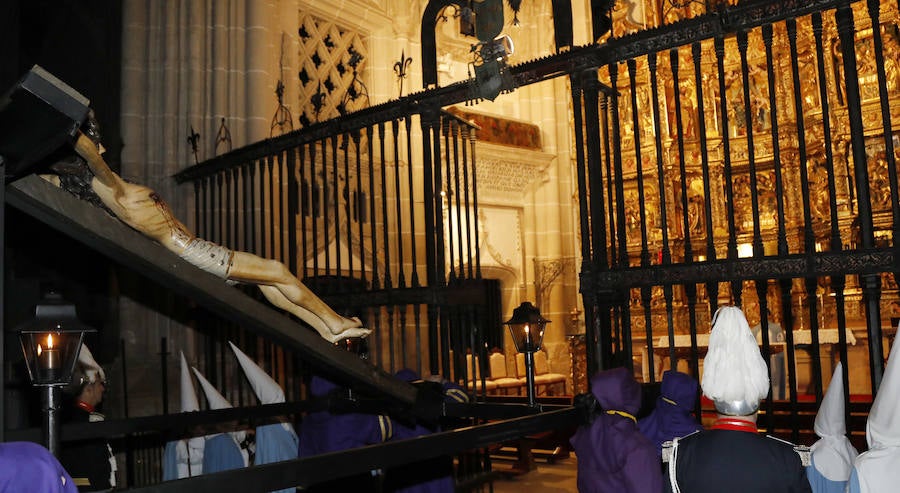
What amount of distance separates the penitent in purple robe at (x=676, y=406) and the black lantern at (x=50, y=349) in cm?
242

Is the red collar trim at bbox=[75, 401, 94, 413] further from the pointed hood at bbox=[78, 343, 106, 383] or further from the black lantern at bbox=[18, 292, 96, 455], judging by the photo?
the black lantern at bbox=[18, 292, 96, 455]

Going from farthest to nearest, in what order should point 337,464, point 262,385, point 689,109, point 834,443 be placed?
1. point 689,109
2. point 262,385
3. point 834,443
4. point 337,464

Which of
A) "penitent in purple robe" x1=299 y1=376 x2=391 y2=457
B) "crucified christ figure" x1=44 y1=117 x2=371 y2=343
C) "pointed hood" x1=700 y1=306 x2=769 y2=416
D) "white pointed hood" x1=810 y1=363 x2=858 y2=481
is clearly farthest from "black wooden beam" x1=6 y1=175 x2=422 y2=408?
"white pointed hood" x1=810 y1=363 x2=858 y2=481

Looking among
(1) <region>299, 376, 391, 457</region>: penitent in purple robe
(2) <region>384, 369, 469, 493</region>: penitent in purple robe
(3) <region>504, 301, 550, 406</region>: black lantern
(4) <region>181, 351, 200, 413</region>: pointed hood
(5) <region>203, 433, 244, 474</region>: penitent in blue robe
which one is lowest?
(2) <region>384, 369, 469, 493</region>: penitent in purple robe

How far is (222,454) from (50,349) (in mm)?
2945

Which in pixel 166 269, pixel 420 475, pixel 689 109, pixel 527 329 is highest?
pixel 689 109

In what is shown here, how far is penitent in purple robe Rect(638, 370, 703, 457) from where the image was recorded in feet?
12.2

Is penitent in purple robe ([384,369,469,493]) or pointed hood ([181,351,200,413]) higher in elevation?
pointed hood ([181,351,200,413])

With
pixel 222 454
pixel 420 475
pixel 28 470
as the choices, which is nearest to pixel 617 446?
pixel 420 475

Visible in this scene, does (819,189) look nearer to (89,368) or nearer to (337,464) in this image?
(89,368)

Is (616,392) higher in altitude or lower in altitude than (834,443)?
higher

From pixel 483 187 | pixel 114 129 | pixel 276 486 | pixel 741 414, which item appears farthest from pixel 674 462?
pixel 483 187

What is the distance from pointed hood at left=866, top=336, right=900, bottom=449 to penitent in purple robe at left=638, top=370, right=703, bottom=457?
1.17 m

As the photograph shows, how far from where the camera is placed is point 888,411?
2.53 m
